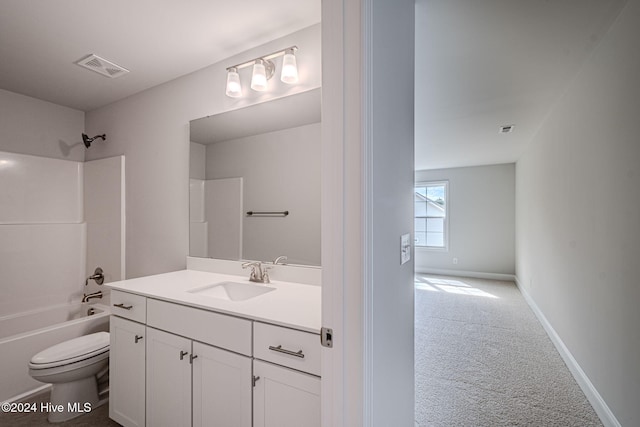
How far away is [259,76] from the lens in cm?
191

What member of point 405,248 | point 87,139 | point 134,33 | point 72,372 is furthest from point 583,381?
point 87,139

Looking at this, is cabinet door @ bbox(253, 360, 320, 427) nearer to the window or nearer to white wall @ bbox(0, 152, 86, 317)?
white wall @ bbox(0, 152, 86, 317)

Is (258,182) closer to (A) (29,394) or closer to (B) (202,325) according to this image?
(B) (202,325)

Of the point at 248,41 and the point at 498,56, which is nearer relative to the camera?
the point at 248,41

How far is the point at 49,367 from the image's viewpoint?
1.82 metres

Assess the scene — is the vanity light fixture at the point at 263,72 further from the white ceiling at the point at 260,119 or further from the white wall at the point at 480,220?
the white wall at the point at 480,220

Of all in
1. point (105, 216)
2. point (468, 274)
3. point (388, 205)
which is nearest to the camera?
point (388, 205)

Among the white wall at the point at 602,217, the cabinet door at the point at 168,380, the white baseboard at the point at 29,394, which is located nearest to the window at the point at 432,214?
the white wall at the point at 602,217

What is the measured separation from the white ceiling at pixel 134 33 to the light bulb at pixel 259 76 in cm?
19

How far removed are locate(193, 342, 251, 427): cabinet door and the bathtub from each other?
1.73 m

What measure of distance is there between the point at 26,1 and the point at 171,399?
2296mm

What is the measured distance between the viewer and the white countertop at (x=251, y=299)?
1.22 meters

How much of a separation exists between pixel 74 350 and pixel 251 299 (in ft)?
5.04

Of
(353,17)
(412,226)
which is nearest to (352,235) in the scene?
(353,17)
